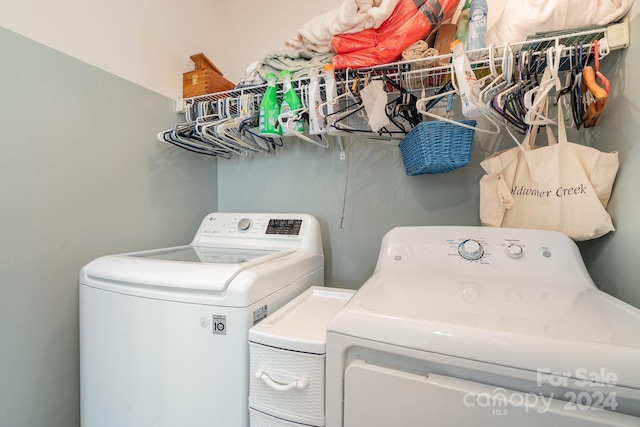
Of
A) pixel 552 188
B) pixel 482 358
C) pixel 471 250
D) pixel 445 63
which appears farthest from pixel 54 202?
pixel 552 188

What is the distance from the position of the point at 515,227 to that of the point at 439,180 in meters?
0.43

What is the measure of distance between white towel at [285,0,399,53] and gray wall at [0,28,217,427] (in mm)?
898

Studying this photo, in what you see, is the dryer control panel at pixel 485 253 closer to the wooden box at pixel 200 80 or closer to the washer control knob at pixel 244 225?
the washer control knob at pixel 244 225

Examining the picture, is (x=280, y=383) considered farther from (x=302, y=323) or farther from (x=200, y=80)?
(x=200, y=80)

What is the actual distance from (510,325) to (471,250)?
19.2 inches

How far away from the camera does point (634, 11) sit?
86 centimetres

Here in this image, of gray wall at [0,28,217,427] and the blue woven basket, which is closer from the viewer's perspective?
gray wall at [0,28,217,427]

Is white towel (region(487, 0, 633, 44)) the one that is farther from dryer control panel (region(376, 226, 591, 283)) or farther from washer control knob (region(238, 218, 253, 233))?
washer control knob (region(238, 218, 253, 233))

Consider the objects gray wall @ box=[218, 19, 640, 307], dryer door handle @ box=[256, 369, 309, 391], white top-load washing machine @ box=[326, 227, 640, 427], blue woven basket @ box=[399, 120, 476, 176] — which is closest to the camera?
white top-load washing machine @ box=[326, 227, 640, 427]

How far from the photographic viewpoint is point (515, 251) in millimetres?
954

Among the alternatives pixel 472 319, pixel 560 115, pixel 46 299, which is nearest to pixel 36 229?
pixel 46 299

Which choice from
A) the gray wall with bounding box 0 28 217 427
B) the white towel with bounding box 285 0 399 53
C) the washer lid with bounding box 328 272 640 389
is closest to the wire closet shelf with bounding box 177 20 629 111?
the white towel with bounding box 285 0 399 53

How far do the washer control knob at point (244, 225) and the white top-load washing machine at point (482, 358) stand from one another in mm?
879

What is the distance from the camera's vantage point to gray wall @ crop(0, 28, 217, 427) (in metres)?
0.92
